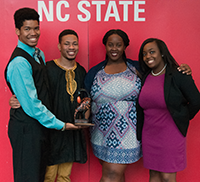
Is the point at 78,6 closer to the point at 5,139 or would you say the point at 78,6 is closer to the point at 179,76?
the point at 179,76

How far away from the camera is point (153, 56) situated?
5.88ft

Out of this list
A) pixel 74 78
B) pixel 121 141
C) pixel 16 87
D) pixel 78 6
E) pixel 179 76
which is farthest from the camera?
pixel 78 6

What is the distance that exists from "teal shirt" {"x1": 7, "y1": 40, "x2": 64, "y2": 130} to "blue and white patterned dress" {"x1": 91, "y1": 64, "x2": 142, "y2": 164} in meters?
0.59

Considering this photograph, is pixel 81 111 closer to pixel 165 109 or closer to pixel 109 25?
pixel 165 109

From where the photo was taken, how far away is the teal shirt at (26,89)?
1524mm

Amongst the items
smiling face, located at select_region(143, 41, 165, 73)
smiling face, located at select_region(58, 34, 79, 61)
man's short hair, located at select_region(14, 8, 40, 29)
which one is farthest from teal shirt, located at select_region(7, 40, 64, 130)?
smiling face, located at select_region(143, 41, 165, 73)

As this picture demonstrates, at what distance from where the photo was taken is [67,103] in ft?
6.48

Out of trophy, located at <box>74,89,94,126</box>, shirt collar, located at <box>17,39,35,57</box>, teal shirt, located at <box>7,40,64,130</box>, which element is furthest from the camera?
trophy, located at <box>74,89,94,126</box>

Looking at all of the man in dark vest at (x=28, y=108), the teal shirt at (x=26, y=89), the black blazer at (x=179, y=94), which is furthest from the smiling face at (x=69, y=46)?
the black blazer at (x=179, y=94)

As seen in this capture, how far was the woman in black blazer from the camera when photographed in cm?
170

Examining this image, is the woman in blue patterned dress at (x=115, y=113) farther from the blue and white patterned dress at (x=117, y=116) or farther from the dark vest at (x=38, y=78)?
the dark vest at (x=38, y=78)

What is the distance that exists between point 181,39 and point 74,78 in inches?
58.2

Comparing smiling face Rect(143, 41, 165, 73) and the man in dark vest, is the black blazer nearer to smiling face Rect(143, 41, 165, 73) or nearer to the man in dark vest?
smiling face Rect(143, 41, 165, 73)

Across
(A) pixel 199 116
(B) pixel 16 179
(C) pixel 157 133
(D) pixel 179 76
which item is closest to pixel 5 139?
(B) pixel 16 179
